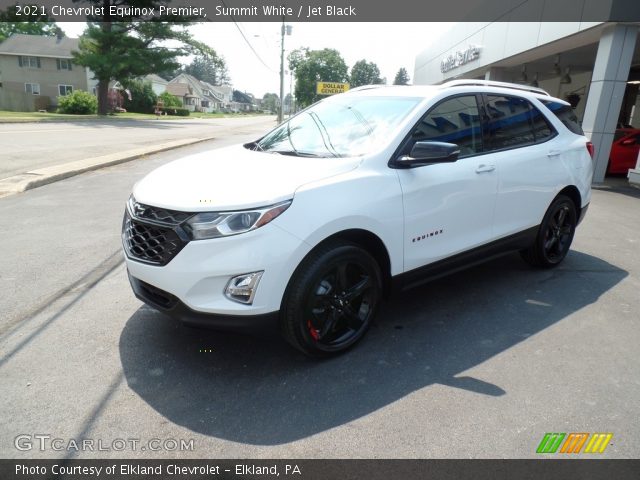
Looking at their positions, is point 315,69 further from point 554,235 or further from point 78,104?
point 554,235

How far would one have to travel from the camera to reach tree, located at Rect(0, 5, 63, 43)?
42531 millimetres

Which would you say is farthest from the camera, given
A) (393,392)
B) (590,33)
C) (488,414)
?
(590,33)

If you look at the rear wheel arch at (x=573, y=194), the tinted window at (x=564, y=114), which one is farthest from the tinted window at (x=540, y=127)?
the rear wheel arch at (x=573, y=194)

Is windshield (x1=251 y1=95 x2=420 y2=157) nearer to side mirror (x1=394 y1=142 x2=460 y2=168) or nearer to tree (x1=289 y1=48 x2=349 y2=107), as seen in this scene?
side mirror (x1=394 y1=142 x2=460 y2=168)

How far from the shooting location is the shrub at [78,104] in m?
39.4

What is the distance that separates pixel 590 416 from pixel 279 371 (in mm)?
1889

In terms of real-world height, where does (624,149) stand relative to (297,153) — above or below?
below

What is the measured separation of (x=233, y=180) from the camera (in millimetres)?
2990

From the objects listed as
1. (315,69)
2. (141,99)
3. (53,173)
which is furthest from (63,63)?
(53,173)

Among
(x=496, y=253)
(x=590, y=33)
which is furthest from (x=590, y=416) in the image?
(x=590, y=33)

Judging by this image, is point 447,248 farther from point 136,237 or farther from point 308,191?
point 136,237

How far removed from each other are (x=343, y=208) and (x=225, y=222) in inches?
29.9

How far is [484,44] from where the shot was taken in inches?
758

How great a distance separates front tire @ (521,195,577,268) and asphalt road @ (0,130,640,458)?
0.34 metres
